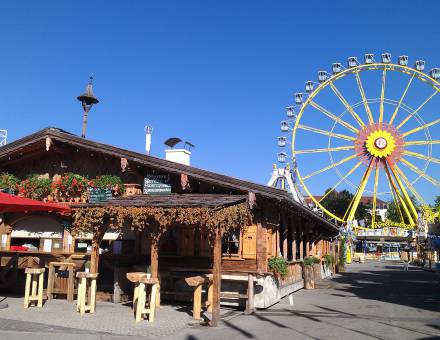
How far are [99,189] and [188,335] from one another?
6836 mm

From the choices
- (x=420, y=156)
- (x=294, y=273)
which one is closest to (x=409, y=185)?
(x=420, y=156)

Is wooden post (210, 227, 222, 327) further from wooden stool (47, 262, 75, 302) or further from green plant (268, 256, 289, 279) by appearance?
wooden stool (47, 262, 75, 302)

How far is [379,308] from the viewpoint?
1277 centimetres

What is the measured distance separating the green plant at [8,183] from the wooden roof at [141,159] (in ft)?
2.08

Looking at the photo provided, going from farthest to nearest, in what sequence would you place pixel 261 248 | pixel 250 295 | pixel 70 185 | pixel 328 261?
pixel 328 261
pixel 70 185
pixel 261 248
pixel 250 295

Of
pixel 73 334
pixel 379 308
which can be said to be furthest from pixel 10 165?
pixel 379 308

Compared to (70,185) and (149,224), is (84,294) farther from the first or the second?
(70,185)

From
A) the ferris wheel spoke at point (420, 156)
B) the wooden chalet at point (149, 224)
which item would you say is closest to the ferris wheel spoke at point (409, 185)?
the ferris wheel spoke at point (420, 156)

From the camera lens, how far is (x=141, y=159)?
13.1 m

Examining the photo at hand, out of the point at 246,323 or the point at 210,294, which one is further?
the point at 210,294

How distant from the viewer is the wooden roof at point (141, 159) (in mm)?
11789

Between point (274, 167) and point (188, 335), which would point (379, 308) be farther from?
point (274, 167)

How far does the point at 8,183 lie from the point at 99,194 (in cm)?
323

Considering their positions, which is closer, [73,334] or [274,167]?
[73,334]
